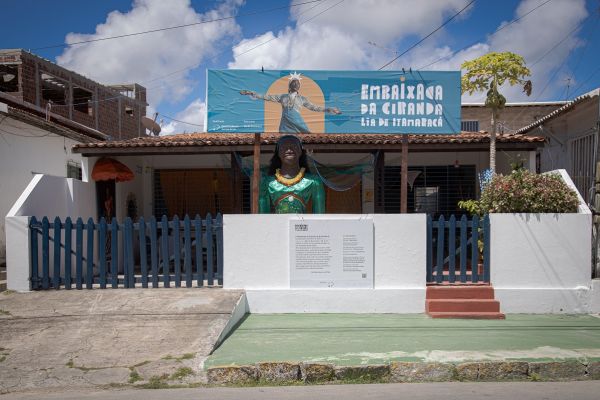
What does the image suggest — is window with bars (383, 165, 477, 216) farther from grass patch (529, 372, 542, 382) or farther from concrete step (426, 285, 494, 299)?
grass patch (529, 372, 542, 382)

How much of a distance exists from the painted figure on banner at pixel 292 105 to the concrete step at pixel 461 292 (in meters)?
3.20

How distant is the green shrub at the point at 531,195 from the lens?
284 inches

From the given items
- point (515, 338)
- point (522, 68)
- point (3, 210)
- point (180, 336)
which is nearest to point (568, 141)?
point (522, 68)

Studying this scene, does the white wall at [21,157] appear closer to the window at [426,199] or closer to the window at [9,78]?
the window at [9,78]

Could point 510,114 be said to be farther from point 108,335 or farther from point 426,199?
point 108,335

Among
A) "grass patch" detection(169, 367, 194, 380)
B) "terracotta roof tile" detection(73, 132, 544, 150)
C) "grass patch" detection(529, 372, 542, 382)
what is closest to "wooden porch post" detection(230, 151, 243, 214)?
"terracotta roof tile" detection(73, 132, 544, 150)

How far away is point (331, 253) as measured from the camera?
7230 millimetres

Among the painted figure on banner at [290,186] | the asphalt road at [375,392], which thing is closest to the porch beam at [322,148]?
the painted figure on banner at [290,186]

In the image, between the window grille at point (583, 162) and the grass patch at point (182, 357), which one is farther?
the window grille at point (583, 162)

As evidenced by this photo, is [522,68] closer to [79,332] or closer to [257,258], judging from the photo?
[257,258]

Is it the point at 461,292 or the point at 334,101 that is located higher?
the point at 334,101

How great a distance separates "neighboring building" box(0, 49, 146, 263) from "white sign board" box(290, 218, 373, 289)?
709 centimetres

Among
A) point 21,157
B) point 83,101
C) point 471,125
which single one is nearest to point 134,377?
point 21,157

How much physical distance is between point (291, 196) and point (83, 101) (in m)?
14.2
